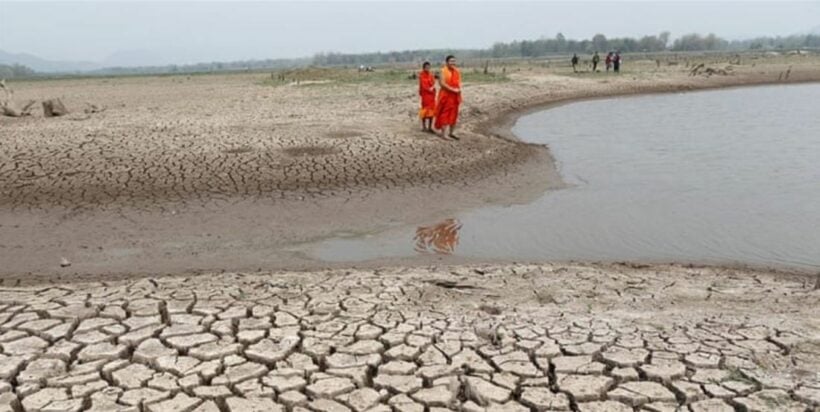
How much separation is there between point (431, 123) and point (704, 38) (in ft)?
372

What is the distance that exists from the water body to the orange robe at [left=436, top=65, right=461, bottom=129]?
2.12 meters

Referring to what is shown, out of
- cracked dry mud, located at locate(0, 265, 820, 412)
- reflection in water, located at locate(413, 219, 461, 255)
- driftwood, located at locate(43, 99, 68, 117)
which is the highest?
driftwood, located at locate(43, 99, 68, 117)

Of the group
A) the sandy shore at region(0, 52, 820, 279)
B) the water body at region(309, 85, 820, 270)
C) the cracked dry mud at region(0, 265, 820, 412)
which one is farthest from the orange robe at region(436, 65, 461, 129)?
the cracked dry mud at region(0, 265, 820, 412)

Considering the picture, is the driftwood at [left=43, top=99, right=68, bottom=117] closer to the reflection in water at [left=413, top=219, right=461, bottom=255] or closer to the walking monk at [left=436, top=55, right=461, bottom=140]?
the walking monk at [left=436, top=55, right=461, bottom=140]

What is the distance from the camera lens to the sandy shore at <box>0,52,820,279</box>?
6564mm

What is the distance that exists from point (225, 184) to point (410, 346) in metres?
5.59

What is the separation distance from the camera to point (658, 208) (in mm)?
8141

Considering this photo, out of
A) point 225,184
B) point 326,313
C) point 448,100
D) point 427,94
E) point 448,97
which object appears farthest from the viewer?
point 427,94

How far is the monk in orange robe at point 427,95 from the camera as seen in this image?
1170 centimetres

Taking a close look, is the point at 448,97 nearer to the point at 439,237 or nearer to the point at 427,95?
the point at 427,95

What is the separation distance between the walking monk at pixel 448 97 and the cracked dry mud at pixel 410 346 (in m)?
6.60

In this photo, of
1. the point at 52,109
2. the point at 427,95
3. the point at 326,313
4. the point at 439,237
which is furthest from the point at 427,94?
the point at 52,109

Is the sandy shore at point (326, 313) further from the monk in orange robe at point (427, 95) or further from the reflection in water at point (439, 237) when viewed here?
the monk in orange robe at point (427, 95)

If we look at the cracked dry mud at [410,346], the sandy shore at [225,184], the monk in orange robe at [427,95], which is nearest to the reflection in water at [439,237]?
the sandy shore at [225,184]
